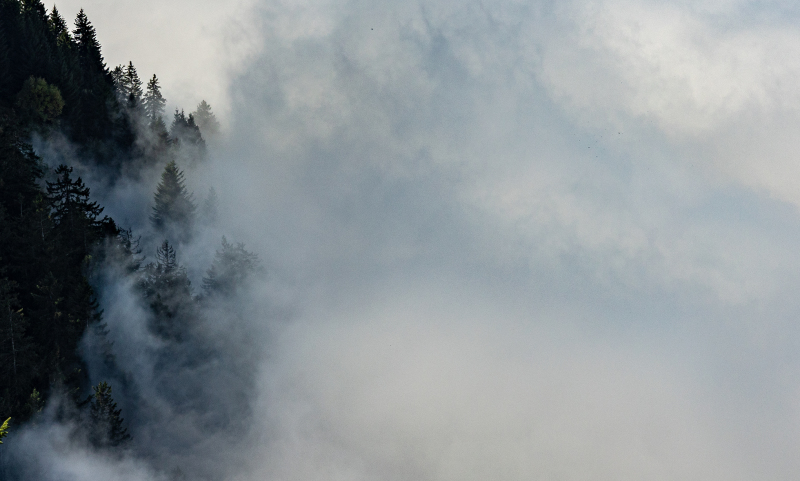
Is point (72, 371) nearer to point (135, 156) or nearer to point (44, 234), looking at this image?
point (44, 234)

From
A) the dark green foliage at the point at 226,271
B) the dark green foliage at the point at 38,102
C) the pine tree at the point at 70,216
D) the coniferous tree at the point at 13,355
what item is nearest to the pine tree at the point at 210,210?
the dark green foliage at the point at 226,271

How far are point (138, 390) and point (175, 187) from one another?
99.5 ft

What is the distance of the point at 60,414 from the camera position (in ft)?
207

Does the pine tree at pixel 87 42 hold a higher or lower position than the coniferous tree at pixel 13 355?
higher

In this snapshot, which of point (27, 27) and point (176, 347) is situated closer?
point (27, 27)

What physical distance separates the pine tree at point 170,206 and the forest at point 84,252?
17 centimetres

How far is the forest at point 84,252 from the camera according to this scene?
Result: 61.6 metres

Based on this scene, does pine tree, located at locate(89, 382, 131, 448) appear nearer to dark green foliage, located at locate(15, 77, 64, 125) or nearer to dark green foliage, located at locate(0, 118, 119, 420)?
dark green foliage, located at locate(0, 118, 119, 420)

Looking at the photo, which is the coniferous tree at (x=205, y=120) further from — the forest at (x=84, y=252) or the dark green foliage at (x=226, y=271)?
the dark green foliage at (x=226, y=271)

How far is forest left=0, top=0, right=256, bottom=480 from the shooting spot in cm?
6159

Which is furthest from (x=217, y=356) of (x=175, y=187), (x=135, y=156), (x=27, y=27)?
(x=27, y=27)

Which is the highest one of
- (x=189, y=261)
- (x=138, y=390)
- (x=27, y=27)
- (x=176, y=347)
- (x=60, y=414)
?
(x=27, y=27)

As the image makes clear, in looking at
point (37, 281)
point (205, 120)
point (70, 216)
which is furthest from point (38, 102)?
point (205, 120)

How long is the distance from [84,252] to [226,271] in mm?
27810
